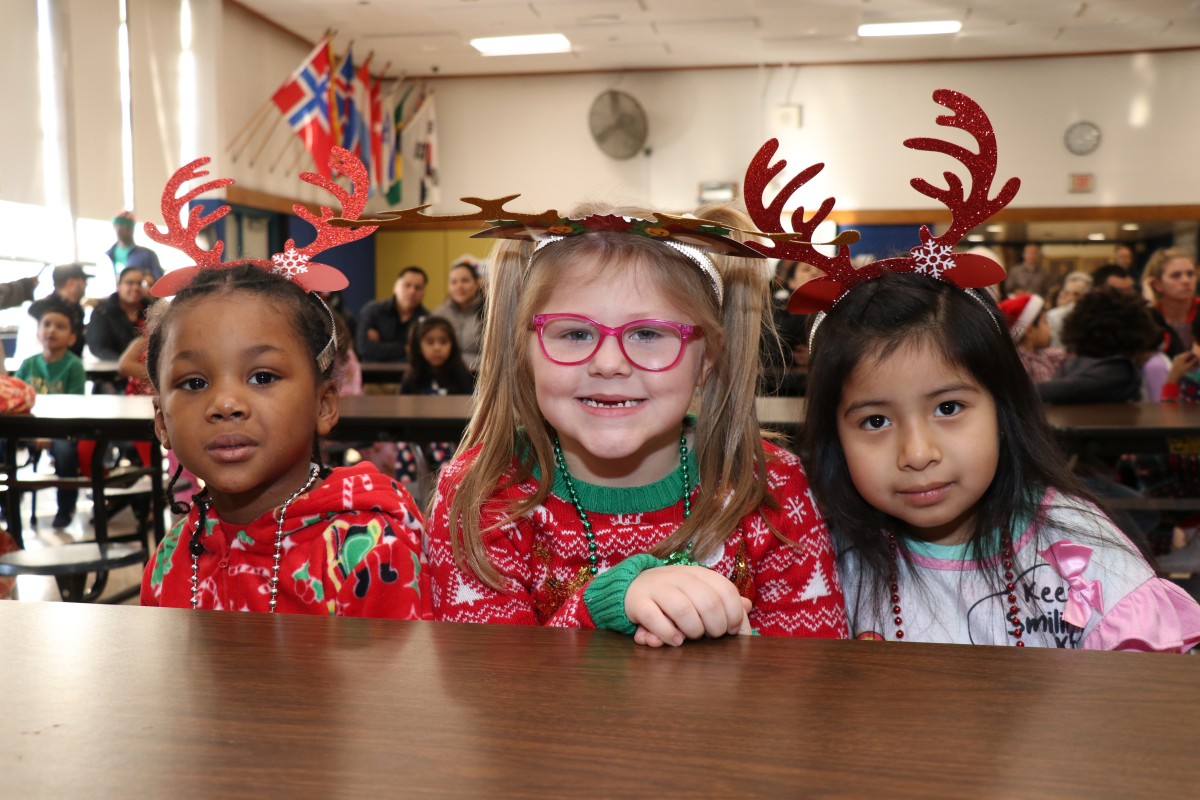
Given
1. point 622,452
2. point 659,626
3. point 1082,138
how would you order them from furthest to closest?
point 1082,138 < point 622,452 < point 659,626

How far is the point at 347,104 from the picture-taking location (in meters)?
10.3

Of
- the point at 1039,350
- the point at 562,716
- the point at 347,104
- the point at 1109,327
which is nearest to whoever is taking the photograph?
the point at 562,716

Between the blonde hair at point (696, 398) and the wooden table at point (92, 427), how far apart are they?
2.52 meters

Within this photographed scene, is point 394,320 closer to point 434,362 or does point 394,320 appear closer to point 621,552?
point 434,362

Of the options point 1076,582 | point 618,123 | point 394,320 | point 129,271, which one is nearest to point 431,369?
point 394,320

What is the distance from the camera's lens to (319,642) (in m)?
0.69

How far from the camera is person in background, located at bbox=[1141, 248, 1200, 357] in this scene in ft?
18.0

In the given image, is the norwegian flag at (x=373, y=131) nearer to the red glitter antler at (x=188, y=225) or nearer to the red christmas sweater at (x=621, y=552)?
the red glitter antler at (x=188, y=225)

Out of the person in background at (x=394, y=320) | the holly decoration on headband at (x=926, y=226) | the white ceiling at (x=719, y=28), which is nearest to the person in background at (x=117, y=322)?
the person in background at (x=394, y=320)

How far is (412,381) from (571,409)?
3.92 meters

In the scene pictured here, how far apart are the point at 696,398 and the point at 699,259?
0.21 meters

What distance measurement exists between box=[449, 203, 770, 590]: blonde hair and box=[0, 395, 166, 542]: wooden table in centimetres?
252

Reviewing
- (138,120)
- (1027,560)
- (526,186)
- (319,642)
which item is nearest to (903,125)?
(526,186)

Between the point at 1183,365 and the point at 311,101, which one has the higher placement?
the point at 311,101
